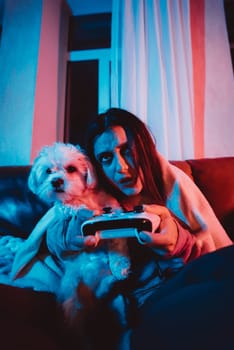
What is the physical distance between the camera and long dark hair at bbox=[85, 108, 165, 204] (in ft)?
3.33

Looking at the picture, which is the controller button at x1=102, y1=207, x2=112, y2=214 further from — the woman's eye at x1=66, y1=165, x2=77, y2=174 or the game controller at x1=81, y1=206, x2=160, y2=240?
the woman's eye at x1=66, y1=165, x2=77, y2=174

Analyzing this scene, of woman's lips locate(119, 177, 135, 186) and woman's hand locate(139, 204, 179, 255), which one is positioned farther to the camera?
woman's lips locate(119, 177, 135, 186)

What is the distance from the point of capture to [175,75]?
1.83 m

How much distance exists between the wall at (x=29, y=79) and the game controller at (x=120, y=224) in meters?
1.09

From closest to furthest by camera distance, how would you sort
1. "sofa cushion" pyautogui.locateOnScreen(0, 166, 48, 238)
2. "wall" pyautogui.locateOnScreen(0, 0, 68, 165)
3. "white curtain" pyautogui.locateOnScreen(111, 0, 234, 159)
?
"sofa cushion" pyautogui.locateOnScreen(0, 166, 48, 238), "white curtain" pyautogui.locateOnScreen(111, 0, 234, 159), "wall" pyautogui.locateOnScreen(0, 0, 68, 165)

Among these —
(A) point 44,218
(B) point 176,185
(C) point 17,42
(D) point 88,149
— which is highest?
(C) point 17,42

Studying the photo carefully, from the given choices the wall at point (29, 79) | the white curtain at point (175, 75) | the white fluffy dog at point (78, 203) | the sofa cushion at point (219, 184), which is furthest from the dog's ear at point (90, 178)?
the wall at point (29, 79)

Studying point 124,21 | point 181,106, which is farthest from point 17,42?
point 181,106

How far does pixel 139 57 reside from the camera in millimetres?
1823

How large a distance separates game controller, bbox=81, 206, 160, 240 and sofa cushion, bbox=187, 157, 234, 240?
346 millimetres

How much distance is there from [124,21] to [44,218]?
4.52ft

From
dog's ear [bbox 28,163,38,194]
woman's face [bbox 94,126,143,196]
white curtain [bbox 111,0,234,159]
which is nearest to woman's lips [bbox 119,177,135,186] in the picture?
woman's face [bbox 94,126,143,196]

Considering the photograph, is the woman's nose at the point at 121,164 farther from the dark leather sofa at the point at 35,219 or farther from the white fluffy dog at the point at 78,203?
the dark leather sofa at the point at 35,219

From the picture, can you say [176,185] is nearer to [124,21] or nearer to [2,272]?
[2,272]
